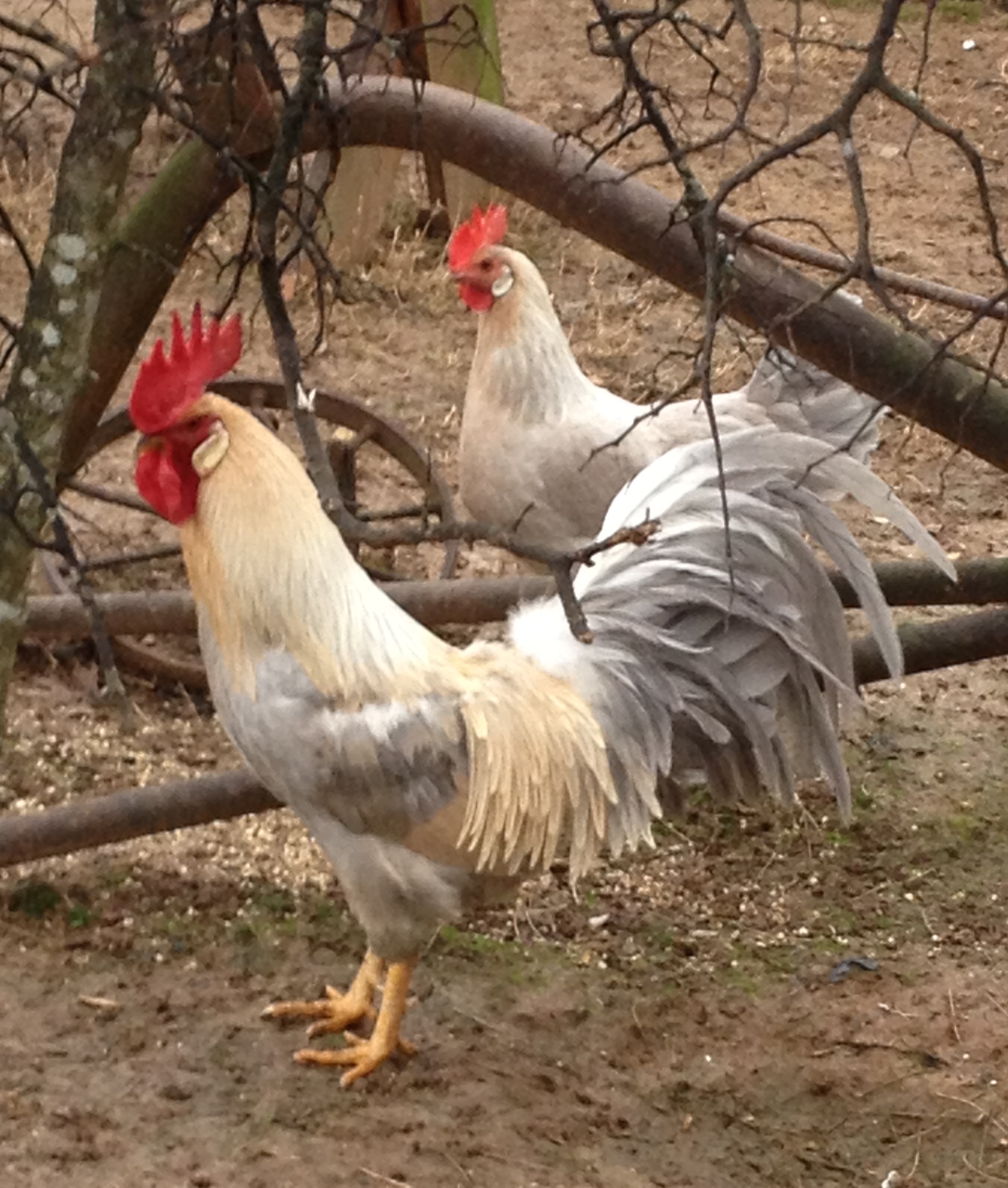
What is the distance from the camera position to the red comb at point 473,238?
12.0 feet

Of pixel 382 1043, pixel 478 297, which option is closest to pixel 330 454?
pixel 478 297

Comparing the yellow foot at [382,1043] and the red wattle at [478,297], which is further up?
the red wattle at [478,297]

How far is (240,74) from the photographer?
94.5 inches

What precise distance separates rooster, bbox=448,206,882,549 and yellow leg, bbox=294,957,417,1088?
1236mm

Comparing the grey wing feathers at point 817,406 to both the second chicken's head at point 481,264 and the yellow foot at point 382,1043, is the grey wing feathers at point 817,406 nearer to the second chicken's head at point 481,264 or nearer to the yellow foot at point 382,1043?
the second chicken's head at point 481,264

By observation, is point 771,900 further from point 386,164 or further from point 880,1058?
point 386,164

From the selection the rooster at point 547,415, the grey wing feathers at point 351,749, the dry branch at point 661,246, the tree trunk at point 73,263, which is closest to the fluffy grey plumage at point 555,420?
the rooster at point 547,415

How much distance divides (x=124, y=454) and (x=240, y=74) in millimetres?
2577

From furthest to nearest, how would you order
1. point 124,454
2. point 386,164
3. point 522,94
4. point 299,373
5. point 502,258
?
point 522,94
point 386,164
point 124,454
point 502,258
point 299,373

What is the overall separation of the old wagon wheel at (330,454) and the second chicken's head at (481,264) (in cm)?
47

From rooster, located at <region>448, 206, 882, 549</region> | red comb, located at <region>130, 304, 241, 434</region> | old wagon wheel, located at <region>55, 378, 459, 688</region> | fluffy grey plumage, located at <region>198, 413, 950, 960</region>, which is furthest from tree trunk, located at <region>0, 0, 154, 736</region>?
rooster, located at <region>448, 206, 882, 549</region>

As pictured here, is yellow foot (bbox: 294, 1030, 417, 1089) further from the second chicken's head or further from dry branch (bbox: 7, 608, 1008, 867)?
the second chicken's head

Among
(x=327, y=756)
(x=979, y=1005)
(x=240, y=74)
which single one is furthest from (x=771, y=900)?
(x=240, y=74)

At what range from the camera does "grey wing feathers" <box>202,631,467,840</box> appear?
2291 millimetres
